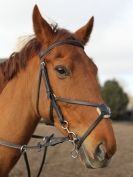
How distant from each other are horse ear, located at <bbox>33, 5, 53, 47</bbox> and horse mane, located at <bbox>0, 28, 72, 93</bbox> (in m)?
0.09

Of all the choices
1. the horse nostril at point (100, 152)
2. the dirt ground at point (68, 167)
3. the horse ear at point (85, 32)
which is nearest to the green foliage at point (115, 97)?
the dirt ground at point (68, 167)

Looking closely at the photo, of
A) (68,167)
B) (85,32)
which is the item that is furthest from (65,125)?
(68,167)

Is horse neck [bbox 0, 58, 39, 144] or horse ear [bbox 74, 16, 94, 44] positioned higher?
horse ear [bbox 74, 16, 94, 44]

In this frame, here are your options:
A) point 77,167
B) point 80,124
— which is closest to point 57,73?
point 80,124

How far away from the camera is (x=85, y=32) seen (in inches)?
170

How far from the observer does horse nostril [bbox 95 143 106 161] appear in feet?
11.8

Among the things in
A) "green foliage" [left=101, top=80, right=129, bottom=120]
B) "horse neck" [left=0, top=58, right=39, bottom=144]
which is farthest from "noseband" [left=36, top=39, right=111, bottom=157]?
"green foliage" [left=101, top=80, right=129, bottom=120]

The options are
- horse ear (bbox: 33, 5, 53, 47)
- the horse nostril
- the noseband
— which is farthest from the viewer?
horse ear (bbox: 33, 5, 53, 47)

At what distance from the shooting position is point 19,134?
4.19 meters

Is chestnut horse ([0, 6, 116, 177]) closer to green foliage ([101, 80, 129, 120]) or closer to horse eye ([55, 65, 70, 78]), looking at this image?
horse eye ([55, 65, 70, 78])

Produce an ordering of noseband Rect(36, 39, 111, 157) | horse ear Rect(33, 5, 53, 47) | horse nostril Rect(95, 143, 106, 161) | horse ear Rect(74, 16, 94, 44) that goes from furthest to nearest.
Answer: horse ear Rect(74, 16, 94, 44) → horse ear Rect(33, 5, 53, 47) → noseband Rect(36, 39, 111, 157) → horse nostril Rect(95, 143, 106, 161)

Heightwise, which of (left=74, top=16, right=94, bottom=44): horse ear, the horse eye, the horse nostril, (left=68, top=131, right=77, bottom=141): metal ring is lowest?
the horse nostril

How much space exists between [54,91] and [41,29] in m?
0.58

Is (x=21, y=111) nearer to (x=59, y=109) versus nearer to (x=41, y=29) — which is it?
(x=59, y=109)
